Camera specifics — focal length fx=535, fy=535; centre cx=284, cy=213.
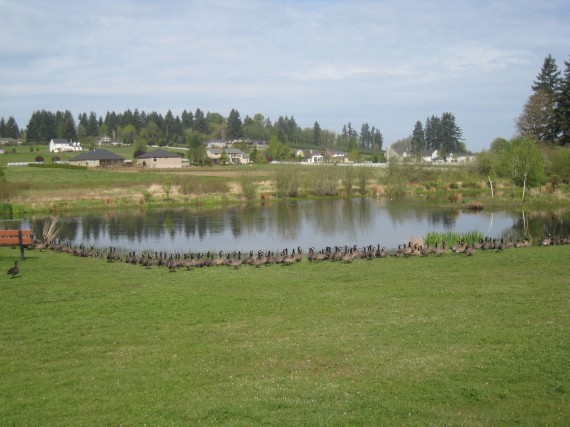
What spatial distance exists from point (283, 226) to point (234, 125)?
147 meters

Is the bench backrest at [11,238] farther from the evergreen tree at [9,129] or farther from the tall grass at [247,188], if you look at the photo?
the evergreen tree at [9,129]

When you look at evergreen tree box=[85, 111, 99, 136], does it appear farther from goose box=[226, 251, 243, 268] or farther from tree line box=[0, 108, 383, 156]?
goose box=[226, 251, 243, 268]

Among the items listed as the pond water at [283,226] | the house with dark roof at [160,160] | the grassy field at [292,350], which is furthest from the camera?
the house with dark roof at [160,160]

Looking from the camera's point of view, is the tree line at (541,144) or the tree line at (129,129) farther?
the tree line at (129,129)

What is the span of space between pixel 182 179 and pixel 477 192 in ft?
129

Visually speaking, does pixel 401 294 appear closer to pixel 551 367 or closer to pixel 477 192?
pixel 551 367

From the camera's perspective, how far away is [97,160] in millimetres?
105938

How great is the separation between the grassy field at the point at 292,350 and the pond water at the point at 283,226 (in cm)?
1437

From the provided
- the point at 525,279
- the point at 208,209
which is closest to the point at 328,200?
the point at 208,209

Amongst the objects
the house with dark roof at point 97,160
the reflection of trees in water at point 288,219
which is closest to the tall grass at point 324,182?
the reflection of trees in water at point 288,219

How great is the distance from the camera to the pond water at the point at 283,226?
108ft

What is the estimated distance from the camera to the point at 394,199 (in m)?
65.6

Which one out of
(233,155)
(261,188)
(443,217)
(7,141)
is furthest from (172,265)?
(7,141)

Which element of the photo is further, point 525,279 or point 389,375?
point 525,279
